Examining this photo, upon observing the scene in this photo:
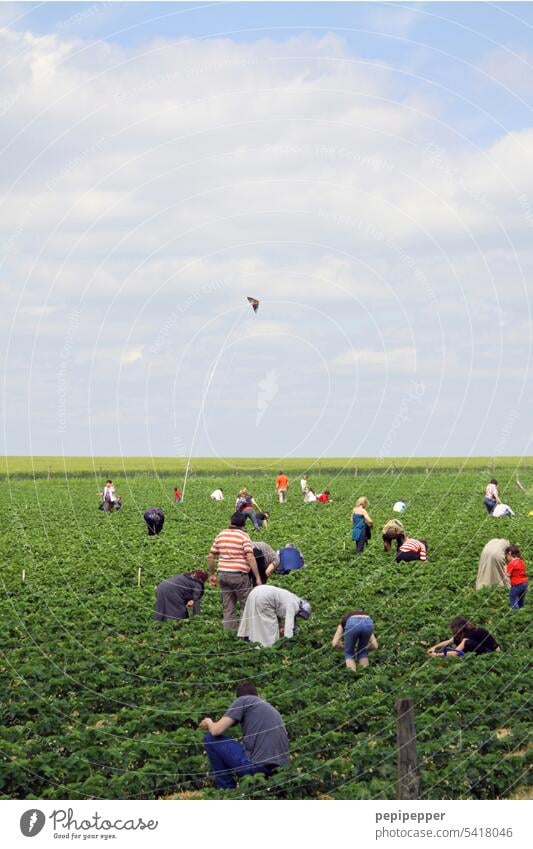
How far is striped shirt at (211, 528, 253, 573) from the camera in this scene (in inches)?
709

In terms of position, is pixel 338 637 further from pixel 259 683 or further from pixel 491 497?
pixel 491 497

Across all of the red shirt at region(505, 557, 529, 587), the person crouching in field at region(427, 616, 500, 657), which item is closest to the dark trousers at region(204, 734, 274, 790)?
the person crouching in field at region(427, 616, 500, 657)

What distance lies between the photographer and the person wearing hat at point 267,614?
57.0ft

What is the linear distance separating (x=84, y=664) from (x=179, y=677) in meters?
1.34

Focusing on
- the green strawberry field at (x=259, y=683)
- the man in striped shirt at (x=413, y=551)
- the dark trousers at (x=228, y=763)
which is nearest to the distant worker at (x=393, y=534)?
the green strawberry field at (x=259, y=683)

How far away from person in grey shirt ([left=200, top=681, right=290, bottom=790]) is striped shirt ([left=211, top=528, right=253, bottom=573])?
6023 millimetres

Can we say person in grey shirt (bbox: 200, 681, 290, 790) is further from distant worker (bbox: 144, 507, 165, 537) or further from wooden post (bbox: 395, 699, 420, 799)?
distant worker (bbox: 144, 507, 165, 537)

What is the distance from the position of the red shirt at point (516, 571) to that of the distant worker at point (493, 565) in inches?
79.5

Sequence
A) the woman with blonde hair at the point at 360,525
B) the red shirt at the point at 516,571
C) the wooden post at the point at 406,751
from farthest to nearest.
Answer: the woman with blonde hair at the point at 360,525 < the red shirt at the point at 516,571 < the wooden post at the point at 406,751

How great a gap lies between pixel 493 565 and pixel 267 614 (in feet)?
21.7

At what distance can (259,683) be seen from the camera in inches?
601

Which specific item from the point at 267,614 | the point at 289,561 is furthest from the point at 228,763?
the point at 289,561

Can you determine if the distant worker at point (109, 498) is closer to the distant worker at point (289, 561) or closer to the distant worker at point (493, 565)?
the distant worker at point (289, 561)

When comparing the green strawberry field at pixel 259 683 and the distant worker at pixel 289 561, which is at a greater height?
the distant worker at pixel 289 561
